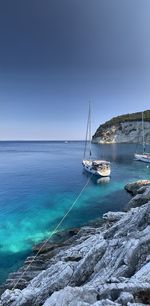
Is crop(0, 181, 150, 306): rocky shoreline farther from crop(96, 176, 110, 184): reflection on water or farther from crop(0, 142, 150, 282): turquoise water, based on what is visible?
crop(96, 176, 110, 184): reflection on water

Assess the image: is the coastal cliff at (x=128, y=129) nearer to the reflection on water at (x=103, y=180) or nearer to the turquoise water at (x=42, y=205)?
the turquoise water at (x=42, y=205)

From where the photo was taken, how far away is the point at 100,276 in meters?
10.2

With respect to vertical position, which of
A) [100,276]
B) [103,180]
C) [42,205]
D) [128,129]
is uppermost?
[128,129]

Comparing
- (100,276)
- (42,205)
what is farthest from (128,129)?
(100,276)

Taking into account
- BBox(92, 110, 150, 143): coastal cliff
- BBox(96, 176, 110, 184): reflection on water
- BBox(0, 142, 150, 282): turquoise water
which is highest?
BBox(92, 110, 150, 143): coastal cliff

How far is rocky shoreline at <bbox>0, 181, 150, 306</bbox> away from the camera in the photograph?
24.7ft

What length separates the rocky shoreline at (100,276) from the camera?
24.7ft

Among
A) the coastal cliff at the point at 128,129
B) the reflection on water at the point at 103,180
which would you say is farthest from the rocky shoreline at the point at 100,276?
the coastal cliff at the point at 128,129

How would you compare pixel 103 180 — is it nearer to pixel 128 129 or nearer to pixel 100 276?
pixel 100 276

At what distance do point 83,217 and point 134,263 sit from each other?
19.6m

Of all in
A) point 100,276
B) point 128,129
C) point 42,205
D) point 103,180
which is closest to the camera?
point 100,276

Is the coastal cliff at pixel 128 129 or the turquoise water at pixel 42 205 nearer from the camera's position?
the turquoise water at pixel 42 205

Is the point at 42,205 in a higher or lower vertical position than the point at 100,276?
lower

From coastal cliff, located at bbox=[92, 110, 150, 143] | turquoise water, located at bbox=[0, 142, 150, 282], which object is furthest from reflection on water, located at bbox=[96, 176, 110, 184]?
coastal cliff, located at bbox=[92, 110, 150, 143]
